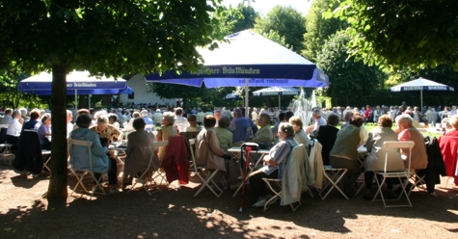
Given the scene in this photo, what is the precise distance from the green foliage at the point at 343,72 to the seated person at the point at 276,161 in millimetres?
28269

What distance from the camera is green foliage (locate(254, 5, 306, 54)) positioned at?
187ft

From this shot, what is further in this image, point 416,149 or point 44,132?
point 44,132

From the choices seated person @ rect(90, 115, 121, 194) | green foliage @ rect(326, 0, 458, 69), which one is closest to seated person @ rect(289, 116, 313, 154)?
green foliage @ rect(326, 0, 458, 69)

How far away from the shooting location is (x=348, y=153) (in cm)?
714

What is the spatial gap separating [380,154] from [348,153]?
1.62ft

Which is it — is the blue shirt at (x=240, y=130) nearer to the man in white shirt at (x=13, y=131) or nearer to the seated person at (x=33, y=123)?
the seated person at (x=33, y=123)

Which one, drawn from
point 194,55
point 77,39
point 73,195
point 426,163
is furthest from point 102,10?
Answer: point 426,163

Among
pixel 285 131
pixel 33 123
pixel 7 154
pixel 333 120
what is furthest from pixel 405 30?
pixel 7 154

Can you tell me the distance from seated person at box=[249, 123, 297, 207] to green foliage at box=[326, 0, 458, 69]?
1.57 meters

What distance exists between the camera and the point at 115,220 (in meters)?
5.97

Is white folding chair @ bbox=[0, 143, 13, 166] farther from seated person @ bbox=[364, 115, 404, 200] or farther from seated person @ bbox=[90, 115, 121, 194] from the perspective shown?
seated person @ bbox=[364, 115, 404, 200]

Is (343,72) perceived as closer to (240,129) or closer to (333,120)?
(240,129)

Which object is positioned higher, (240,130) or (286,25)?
(286,25)

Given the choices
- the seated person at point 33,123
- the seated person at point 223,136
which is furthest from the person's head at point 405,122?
the seated person at point 33,123
